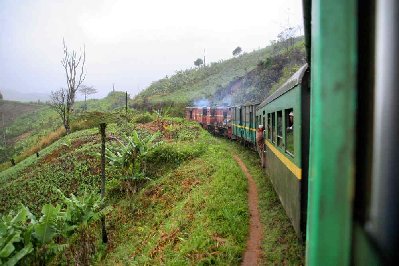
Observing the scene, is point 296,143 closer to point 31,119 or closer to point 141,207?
point 141,207

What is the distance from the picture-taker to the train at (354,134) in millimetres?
780

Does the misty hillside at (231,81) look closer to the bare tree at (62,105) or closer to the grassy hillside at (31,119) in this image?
the grassy hillside at (31,119)

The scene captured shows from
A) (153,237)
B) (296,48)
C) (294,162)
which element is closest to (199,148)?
(153,237)

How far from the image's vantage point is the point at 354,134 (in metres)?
0.86

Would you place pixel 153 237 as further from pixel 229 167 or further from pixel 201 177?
pixel 229 167

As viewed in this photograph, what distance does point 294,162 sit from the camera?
5.85 metres

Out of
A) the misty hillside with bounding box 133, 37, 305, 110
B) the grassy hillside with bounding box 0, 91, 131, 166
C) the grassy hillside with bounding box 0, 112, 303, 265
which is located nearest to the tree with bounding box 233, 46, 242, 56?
the misty hillside with bounding box 133, 37, 305, 110

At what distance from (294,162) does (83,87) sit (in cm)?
6986

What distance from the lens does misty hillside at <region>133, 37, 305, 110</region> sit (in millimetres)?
44531

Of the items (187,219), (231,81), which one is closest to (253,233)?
(187,219)

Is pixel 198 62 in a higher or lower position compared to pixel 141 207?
higher

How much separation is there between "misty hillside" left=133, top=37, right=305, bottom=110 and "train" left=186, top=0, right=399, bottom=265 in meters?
38.0

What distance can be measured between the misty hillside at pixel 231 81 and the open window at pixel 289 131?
105ft

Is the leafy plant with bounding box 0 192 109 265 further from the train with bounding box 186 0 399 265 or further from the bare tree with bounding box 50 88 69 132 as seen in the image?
the bare tree with bounding box 50 88 69 132
